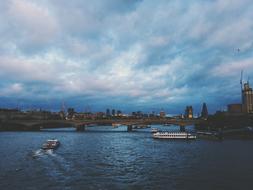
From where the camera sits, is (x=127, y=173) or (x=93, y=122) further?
(x=93, y=122)

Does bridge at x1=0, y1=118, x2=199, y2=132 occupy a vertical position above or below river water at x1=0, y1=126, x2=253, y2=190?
above

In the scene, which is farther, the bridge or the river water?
the bridge

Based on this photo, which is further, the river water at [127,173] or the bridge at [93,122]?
the bridge at [93,122]

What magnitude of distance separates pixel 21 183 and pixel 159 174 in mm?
17478

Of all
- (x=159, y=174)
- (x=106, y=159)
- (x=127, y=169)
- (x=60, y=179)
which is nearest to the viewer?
(x=60, y=179)

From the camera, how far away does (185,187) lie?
1425 inches

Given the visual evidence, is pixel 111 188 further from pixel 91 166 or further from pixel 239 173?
pixel 239 173

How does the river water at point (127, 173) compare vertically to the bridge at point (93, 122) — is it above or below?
below

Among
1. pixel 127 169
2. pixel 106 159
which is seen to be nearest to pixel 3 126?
pixel 106 159

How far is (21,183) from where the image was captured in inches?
1473

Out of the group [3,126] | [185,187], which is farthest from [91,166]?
[3,126]

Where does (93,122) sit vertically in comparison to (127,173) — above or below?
above

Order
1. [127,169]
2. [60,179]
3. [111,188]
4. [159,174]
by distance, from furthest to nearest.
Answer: [127,169], [159,174], [60,179], [111,188]

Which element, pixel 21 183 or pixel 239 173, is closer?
pixel 21 183
